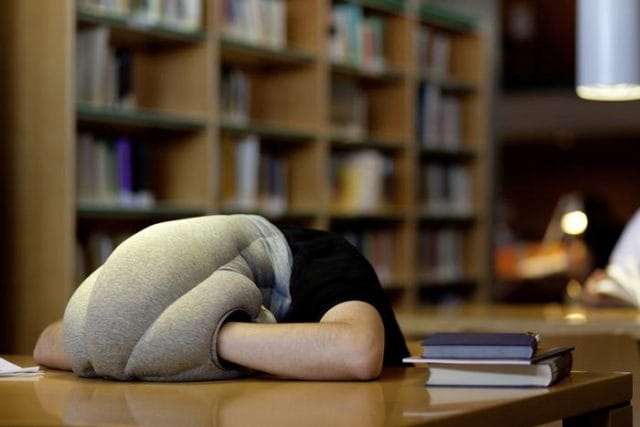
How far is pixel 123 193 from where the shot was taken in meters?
4.95

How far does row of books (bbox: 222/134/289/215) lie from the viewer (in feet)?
18.1

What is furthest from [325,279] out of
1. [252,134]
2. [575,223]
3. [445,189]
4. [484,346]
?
[445,189]

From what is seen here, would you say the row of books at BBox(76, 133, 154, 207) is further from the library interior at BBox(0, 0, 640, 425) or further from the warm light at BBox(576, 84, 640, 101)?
the warm light at BBox(576, 84, 640, 101)

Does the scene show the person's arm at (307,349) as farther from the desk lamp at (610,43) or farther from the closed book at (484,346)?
the desk lamp at (610,43)

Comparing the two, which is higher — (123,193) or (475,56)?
(475,56)

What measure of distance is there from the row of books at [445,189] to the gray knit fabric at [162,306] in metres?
5.60

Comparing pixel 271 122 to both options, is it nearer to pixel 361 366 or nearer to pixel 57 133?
pixel 57 133

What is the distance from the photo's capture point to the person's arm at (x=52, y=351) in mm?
1879

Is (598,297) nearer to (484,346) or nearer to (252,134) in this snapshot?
(252,134)

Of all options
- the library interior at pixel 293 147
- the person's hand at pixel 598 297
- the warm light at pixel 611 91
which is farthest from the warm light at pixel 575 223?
the warm light at pixel 611 91

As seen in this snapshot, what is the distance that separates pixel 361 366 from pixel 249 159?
13.2ft

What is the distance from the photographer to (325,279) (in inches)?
71.8

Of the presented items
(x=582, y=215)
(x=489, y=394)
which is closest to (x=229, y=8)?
(x=582, y=215)

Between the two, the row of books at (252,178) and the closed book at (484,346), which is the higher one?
the row of books at (252,178)
